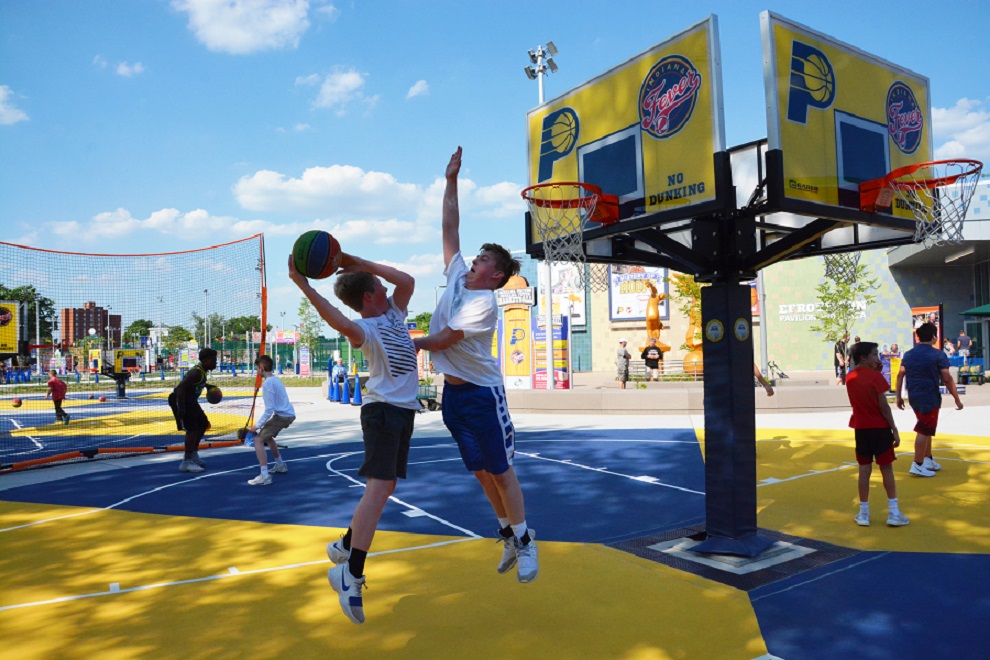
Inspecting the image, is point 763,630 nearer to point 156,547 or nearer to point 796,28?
point 796,28

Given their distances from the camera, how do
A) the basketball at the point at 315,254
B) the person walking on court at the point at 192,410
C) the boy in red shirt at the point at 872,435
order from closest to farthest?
1. the basketball at the point at 315,254
2. the boy in red shirt at the point at 872,435
3. the person walking on court at the point at 192,410

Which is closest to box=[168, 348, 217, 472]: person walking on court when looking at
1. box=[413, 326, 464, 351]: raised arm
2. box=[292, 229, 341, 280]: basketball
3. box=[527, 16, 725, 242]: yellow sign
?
box=[527, 16, 725, 242]: yellow sign

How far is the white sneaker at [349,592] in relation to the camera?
369 centimetres

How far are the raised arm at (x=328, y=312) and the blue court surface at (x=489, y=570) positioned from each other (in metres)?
1.70

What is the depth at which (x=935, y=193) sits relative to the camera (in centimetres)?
573

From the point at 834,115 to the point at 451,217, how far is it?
121 inches

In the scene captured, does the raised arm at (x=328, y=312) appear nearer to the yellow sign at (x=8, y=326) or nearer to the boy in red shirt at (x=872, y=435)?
the boy in red shirt at (x=872, y=435)

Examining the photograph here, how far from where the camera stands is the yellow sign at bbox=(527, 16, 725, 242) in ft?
16.0

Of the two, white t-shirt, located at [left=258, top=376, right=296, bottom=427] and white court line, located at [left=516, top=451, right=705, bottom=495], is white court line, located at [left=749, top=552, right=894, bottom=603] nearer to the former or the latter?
white court line, located at [left=516, top=451, right=705, bottom=495]

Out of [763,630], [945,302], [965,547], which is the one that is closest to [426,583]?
[763,630]

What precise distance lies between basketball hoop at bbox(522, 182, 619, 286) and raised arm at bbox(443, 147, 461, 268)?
123cm

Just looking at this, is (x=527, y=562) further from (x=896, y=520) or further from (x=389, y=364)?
(x=896, y=520)

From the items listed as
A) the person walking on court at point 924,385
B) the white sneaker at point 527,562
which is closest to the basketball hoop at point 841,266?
the person walking on court at point 924,385

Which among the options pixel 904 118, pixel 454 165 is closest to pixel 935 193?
pixel 904 118
